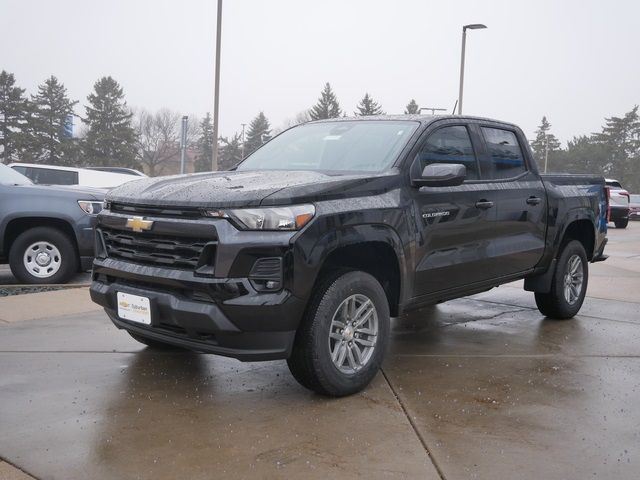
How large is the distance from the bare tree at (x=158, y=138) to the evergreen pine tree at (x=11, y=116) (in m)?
19.4

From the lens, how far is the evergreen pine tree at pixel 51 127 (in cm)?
5566

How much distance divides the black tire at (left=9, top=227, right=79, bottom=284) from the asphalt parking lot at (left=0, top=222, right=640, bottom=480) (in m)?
2.20

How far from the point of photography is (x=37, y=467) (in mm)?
3119

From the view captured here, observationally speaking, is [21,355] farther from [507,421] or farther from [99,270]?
[507,421]

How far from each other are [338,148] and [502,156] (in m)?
1.60

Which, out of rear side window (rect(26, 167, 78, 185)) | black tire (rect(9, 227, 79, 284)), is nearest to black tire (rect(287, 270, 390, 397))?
black tire (rect(9, 227, 79, 284))

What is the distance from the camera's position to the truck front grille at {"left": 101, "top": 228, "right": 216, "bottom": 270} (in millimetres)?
3830

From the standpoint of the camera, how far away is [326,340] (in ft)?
13.0

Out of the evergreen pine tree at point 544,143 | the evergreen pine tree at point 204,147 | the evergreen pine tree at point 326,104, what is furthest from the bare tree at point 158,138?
the evergreen pine tree at point 544,143

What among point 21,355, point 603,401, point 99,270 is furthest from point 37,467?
point 603,401

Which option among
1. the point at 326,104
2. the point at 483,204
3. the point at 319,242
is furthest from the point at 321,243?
the point at 326,104

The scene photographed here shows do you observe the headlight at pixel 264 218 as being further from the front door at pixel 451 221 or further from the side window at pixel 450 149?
the side window at pixel 450 149

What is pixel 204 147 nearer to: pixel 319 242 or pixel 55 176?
pixel 55 176

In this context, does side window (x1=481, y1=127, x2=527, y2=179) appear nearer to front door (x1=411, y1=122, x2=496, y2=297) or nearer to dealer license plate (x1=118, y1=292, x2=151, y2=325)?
front door (x1=411, y1=122, x2=496, y2=297)
